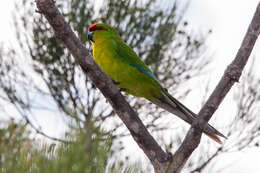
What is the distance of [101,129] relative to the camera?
0.92 metres

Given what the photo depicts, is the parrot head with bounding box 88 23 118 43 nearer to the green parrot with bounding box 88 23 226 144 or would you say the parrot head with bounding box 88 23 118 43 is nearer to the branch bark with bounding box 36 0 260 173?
the green parrot with bounding box 88 23 226 144

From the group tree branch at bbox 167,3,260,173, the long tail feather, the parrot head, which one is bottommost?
tree branch at bbox 167,3,260,173

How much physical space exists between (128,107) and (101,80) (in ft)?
0.75

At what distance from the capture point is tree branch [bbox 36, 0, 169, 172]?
1831 mm

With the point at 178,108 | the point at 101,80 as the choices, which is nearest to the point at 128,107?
the point at 101,80

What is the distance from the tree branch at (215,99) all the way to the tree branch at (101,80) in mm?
92

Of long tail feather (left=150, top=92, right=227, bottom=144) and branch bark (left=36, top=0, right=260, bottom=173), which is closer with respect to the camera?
branch bark (left=36, top=0, right=260, bottom=173)

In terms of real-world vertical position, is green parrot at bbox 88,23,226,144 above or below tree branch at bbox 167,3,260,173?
above

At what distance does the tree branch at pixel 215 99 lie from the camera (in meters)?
1.85

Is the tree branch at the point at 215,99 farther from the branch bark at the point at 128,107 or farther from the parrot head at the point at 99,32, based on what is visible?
the parrot head at the point at 99,32

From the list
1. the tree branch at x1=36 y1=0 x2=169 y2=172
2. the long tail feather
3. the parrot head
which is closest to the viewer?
the tree branch at x1=36 y1=0 x2=169 y2=172

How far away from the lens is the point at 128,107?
195 cm

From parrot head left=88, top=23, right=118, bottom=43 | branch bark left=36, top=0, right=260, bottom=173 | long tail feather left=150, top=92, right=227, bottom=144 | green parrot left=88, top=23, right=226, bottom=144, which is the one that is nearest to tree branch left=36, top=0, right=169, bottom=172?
branch bark left=36, top=0, right=260, bottom=173

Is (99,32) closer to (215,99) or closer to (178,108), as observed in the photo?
(178,108)
